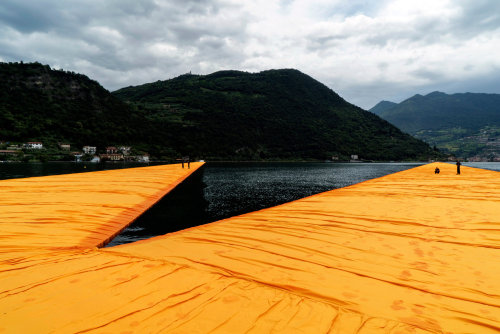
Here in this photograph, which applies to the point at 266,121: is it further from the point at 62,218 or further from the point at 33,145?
the point at 62,218

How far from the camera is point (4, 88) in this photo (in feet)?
344

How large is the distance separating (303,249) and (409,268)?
61.9 inches

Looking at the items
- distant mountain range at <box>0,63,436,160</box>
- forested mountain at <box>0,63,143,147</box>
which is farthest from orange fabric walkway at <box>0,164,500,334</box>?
forested mountain at <box>0,63,143,147</box>

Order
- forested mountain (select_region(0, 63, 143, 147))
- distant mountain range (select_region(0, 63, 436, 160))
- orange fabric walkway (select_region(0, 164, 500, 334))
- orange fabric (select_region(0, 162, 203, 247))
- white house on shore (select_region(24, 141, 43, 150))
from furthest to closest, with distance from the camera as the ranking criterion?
distant mountain range (select_region(0, 63, 436, 160))
forested mountain (select_region(0, 63, 143, 147))
white house on shore (select_region(24, 141, 43, 150))
orange fabric (select_region(0, 162, 203, 247))
orange fabric walkway (select_region(0, 164, 500, 334))

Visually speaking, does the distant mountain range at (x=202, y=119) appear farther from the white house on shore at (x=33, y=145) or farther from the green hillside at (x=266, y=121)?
the white house on shore at (x=33, y=145)

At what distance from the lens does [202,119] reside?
5743 inches

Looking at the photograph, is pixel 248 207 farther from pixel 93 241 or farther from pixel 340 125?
pixel 340 125

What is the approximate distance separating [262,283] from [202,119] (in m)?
148

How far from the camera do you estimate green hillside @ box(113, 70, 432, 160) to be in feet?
439

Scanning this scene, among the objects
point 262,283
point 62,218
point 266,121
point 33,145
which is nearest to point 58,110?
point 33,145

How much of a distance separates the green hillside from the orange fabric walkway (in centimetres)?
11460

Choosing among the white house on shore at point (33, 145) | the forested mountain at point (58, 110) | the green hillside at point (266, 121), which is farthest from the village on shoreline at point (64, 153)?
the green hillside at point (266, 121)

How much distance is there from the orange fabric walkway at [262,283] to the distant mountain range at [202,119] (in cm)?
10909

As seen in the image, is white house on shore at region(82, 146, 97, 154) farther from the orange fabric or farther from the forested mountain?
the orange fabric
